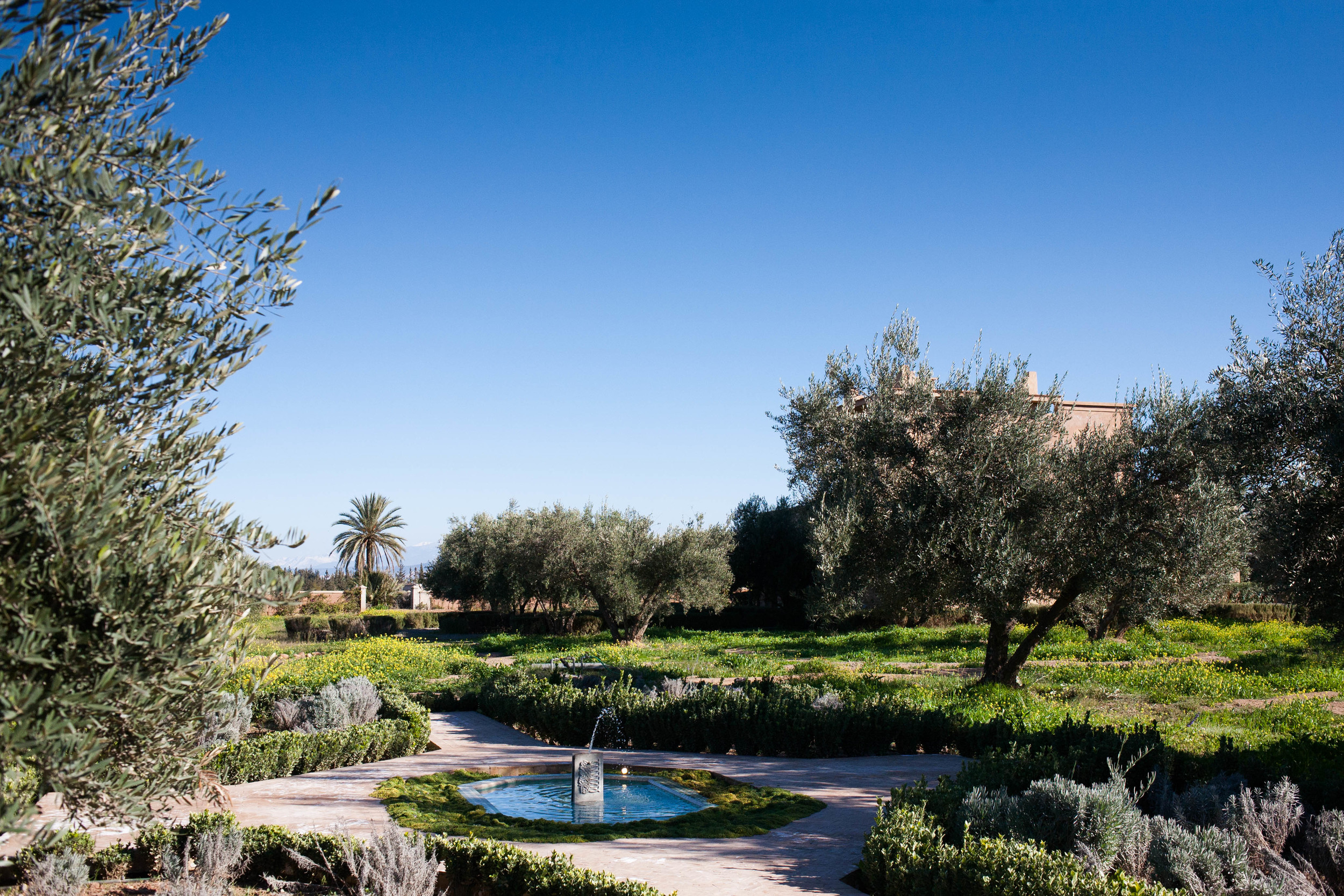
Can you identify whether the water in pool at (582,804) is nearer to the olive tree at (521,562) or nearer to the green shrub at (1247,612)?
the olive tree at (521,562)

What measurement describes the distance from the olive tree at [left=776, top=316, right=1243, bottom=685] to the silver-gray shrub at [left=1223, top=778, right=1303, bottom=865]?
6903 millimetres

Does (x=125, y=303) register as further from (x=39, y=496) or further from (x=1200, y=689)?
(x=1200, y=689)

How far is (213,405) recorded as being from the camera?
4047mm

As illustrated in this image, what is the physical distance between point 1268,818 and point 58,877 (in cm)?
805

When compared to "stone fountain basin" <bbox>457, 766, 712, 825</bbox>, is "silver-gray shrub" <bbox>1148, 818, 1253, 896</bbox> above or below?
above

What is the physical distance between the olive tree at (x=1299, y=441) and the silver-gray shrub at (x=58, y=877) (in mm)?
10137

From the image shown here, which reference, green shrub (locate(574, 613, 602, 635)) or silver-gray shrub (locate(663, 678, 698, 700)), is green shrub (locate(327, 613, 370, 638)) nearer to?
green shrub (locate(574, 613, 602, 635))

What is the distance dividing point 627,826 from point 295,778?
443 centimetres

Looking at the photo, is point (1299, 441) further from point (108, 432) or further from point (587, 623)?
point (587, 623)

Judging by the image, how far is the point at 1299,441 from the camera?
28.0ft

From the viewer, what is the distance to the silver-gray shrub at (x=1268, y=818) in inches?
239

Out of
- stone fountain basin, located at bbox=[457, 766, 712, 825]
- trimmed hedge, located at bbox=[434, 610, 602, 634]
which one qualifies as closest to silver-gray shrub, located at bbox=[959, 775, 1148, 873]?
stone fountain basin, located at bbox=[457, 766, 712, 825]

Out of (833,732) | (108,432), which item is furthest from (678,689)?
(108,432)

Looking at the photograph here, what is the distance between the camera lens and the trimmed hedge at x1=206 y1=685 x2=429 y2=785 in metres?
9.80
